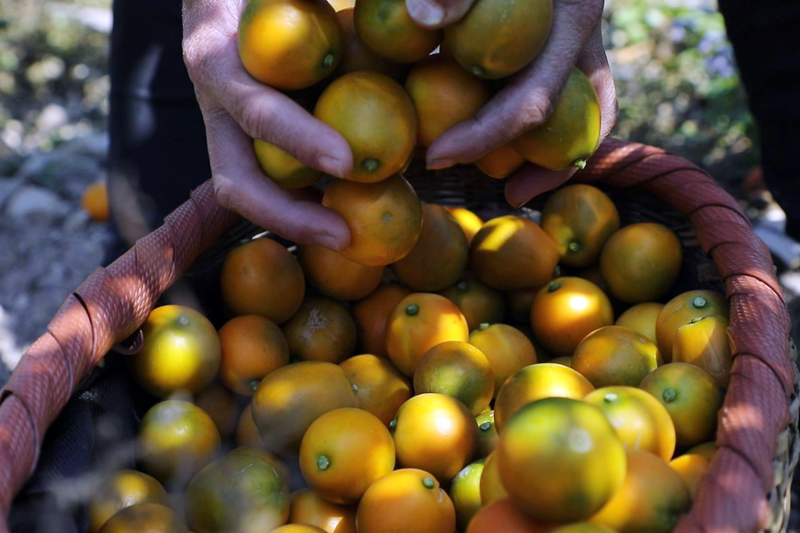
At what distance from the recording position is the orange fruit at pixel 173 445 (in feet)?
5.00

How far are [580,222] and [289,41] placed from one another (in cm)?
91

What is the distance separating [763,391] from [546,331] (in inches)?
23.8

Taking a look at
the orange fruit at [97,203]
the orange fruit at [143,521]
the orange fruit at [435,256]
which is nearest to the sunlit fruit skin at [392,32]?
the orange fruit at [435,256]

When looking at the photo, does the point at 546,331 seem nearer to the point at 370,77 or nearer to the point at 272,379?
the point at 272,379

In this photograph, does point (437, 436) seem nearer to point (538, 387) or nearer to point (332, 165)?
point (538, 387)

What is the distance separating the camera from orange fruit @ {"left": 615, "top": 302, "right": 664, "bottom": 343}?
5.81 feet

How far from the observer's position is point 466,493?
4.69 ft

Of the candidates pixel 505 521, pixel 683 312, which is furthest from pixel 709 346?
pixel 505 521

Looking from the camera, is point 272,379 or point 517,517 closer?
point 517,517

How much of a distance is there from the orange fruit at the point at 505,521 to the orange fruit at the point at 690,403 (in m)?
0.45

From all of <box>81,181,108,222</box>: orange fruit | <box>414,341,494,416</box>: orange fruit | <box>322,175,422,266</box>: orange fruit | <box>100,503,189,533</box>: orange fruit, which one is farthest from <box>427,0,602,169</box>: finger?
<box>81,181,108,222</box>: orange fruit

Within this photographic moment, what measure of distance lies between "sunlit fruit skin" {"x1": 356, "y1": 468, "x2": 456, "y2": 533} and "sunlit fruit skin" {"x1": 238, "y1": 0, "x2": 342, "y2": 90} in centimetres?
71

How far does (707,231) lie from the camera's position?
5.76 ft

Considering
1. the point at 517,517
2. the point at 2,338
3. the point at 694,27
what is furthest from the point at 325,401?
the point at 694,27
